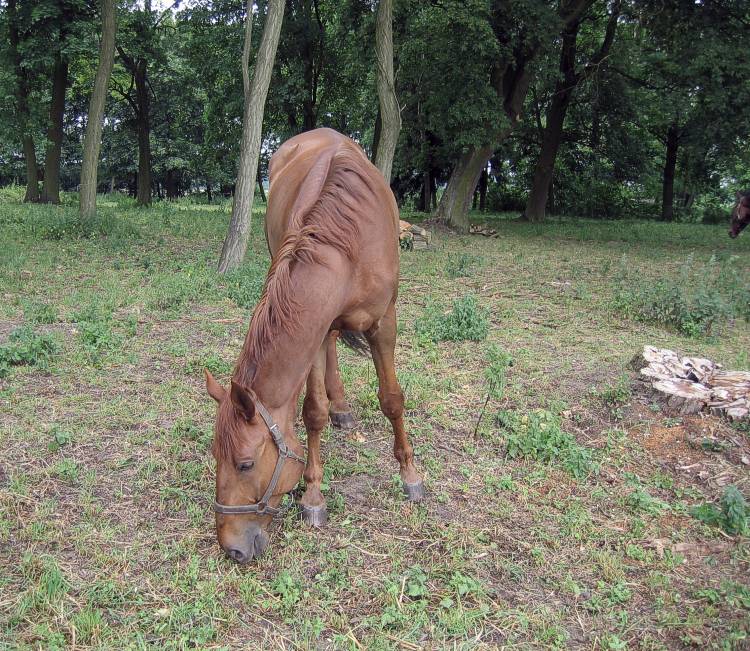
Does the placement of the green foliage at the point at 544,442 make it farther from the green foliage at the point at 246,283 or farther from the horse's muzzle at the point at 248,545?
the green foliage at the point at 246,283

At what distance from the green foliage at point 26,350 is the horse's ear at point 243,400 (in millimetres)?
3179

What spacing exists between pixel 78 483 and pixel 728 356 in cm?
559

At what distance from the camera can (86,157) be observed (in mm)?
11414

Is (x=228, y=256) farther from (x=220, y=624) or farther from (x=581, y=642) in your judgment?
(x=581, y=642)

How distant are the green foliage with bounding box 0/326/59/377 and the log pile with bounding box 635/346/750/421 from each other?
4.85 meters

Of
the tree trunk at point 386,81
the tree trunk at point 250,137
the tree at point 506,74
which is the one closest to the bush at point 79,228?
the tree trunk at point 250,137

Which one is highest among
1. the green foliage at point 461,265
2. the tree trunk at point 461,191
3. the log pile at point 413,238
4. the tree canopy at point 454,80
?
the tree canopy at point 454,80

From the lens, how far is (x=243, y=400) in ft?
7.25

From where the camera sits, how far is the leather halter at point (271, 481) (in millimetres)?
2344

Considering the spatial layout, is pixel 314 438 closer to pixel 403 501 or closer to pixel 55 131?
pixel 403 501

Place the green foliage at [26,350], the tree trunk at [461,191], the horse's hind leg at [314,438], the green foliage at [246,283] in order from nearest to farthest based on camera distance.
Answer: the horse's hind leg at [314,438] → the green foliage at [26,350] → the green foliage at [246,283] → the tree trunk at [461,191]

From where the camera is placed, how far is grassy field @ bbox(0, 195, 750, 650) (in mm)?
2342

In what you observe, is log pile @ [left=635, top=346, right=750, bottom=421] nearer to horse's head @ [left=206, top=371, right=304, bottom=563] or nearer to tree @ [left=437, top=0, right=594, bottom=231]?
horse's head @ [left=206, top=371, right=304, bottom=563]

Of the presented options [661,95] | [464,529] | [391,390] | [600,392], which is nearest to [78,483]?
[391,390]
